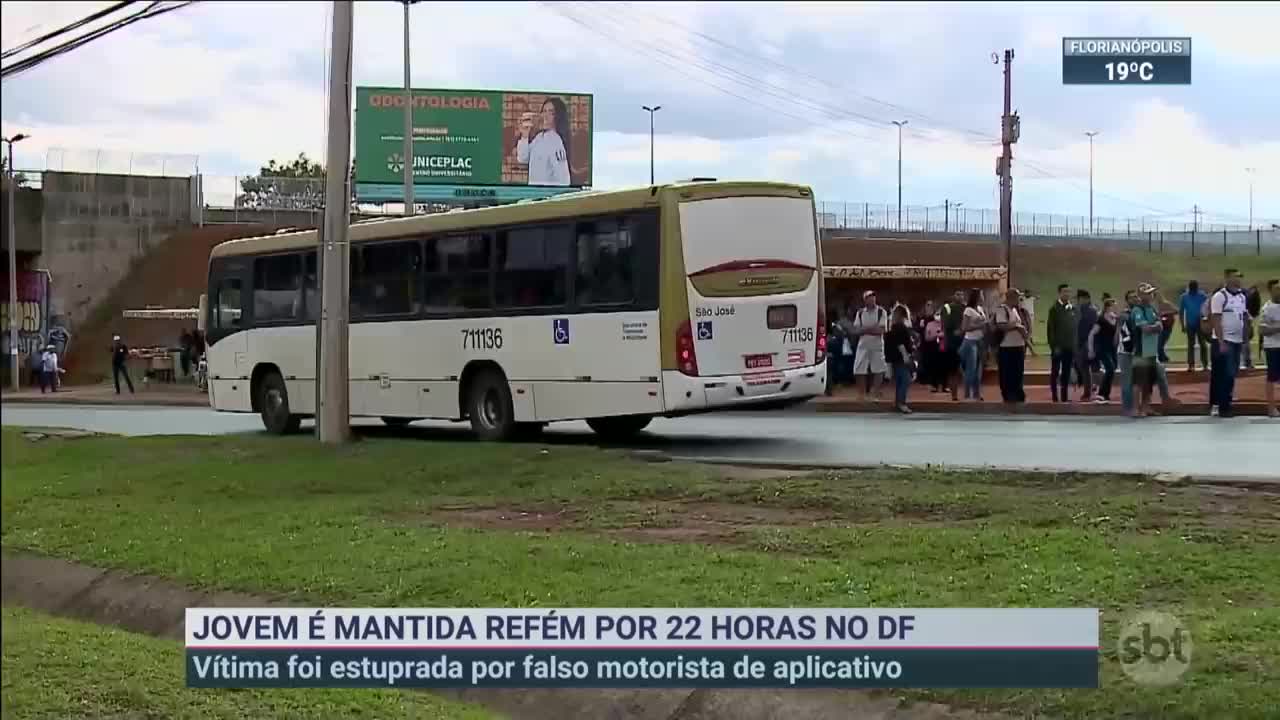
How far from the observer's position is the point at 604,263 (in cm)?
1596

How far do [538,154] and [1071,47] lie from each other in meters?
36.9

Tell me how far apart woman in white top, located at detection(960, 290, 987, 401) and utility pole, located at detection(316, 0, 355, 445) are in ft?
31.2

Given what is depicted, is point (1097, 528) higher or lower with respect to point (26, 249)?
lower

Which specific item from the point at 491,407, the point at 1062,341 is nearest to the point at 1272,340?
the point at 1062,341

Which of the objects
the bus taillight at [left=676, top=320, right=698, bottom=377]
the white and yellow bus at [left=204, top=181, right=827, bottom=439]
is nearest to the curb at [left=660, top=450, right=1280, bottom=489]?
the bus taillight at [left=676, top=320, right=698, bottom=377]

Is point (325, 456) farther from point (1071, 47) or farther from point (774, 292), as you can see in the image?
point (1071, 47)

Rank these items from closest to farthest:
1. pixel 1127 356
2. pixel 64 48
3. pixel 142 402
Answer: pixel 64 48 → pixel 1127 356 → pixel 142 402

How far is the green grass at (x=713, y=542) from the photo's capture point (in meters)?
6.75

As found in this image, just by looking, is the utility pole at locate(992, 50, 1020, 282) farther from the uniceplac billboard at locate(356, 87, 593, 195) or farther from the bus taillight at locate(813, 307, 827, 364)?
the uniceplac billboard at locate(356, 87, 593, 195)

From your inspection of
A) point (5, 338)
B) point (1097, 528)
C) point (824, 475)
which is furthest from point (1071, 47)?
point (5, 338)

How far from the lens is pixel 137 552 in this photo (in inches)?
390

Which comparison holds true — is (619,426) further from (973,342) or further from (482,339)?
(973,342)

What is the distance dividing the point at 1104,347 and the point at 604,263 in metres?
8.82

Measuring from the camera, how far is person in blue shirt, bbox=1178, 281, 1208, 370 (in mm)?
20984
